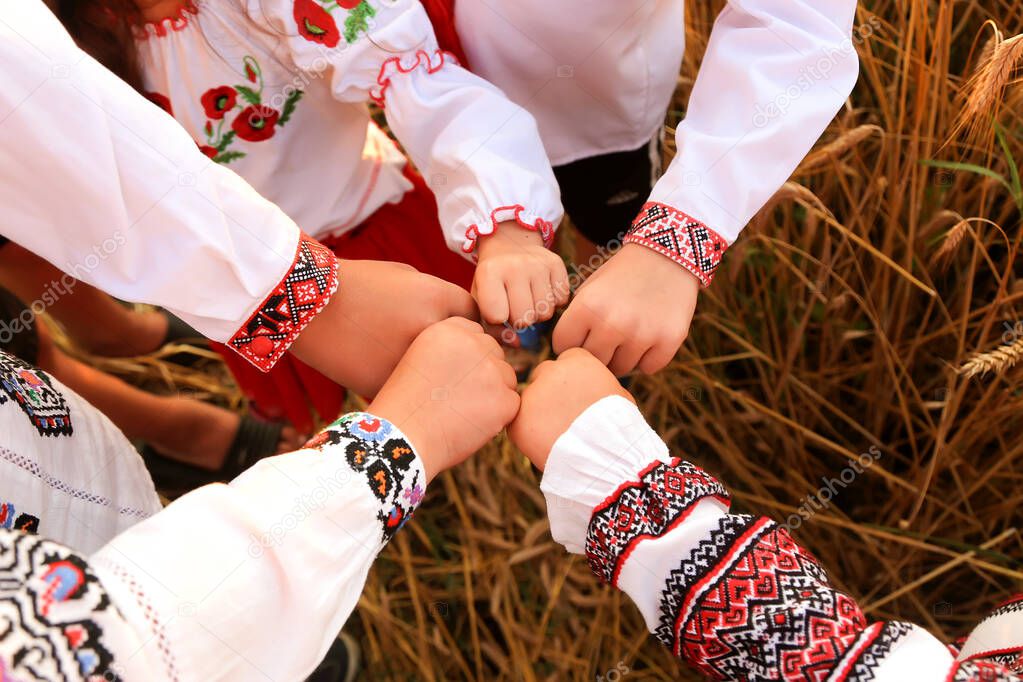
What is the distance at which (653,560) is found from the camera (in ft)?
2.02

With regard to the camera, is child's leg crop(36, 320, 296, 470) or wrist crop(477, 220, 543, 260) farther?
child's leg crop(36, 320, 296, 470)

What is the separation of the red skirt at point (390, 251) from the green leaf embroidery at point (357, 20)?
0.85ft

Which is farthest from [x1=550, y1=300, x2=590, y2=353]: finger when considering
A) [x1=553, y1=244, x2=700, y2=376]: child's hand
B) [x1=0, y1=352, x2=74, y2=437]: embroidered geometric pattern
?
[x1=0, y1=352, x2=74, y2=437]: embroidered geometric pattern

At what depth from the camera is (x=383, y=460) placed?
2.02ft

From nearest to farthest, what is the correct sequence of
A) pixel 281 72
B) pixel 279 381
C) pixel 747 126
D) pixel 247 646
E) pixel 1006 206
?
pixel 247 646, pixel 747 126, pixel 281 72, pixel 1006 206, pixel 279 381

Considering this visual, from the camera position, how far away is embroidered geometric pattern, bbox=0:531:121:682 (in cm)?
44

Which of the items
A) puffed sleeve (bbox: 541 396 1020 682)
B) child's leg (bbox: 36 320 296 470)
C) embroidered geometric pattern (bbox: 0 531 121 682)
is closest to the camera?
embroidered geometric pattern (bbox: 0 531 121 682)

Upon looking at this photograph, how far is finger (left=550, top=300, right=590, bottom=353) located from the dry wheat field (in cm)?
30

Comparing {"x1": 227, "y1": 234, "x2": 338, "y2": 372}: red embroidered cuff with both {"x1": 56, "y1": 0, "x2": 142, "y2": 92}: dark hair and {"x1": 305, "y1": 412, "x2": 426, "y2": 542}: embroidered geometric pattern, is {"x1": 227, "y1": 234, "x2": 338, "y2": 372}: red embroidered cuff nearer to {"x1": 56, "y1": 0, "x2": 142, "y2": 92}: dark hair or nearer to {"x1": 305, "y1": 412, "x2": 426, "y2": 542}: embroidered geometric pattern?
{"x1": 305, "y1": 412, "x2": 426, "y2": 542}: embroidered geometric pattern

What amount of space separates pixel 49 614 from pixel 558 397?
40 cm

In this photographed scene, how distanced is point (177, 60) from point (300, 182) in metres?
0.17

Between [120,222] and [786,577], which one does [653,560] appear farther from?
[120,222]

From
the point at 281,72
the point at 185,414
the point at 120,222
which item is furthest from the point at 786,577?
the point at 185,414

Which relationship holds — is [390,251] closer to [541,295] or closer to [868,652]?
[541,295]
